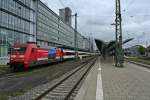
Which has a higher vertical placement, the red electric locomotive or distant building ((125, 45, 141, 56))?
distant building ((125, 45, 141, 56))

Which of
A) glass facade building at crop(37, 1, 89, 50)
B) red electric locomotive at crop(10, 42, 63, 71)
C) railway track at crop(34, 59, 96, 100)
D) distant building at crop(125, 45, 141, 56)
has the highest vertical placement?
glass facade building at crop(37, 1, 89, 50)

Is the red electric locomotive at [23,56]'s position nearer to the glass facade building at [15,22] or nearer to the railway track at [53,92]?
the railway track at [53,92]

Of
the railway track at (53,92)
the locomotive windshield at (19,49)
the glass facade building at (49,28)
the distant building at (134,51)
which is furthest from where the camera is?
the distant building at (134,51)

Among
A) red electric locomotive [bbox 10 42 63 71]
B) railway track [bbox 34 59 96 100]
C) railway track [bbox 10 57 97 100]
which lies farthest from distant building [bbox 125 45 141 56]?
railway track [bbox 10 57 97 100]

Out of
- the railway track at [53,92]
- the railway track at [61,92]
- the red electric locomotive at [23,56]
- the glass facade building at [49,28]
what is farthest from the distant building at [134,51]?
the railway track at [53,92]

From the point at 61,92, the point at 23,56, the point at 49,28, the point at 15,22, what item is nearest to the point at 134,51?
the point at 49,28

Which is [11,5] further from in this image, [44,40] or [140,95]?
[140,95]

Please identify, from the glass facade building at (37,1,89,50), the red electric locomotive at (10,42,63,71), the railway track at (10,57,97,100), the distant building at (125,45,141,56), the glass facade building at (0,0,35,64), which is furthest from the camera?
the distant building at (125,45,141,56)

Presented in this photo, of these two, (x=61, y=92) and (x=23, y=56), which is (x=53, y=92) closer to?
(x=61, y=92)

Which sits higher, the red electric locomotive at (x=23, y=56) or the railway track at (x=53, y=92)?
the red electric locomotive at (x=23, y=56)

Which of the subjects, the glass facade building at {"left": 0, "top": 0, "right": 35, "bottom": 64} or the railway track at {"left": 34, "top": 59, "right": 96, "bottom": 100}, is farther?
the glass facade building at {"left": 0, "top": 0, "right": 35, "bottom": 64}

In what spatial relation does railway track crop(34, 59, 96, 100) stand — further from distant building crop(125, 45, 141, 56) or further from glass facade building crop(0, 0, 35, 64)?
distant building crop(125, 45, 141, 56)

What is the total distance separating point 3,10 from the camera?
51250 millimetres

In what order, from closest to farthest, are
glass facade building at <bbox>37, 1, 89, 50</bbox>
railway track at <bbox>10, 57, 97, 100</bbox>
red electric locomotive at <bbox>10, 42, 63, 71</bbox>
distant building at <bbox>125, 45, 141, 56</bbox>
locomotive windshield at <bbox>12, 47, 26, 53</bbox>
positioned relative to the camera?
1. railway track at <bbox>10, 57, 97, 100</bbox>
2. red electric locomotive at <bbox>10, 42, 63, 71</bbox>
3. locomotive windshield at <bbox>12, 47, 26, 53</bbox>
4. glass facade building at <bbox>37, 1, 89, 50</bbox>
5. distant building at <bbox>125, 45, 141, 56</bbox>
